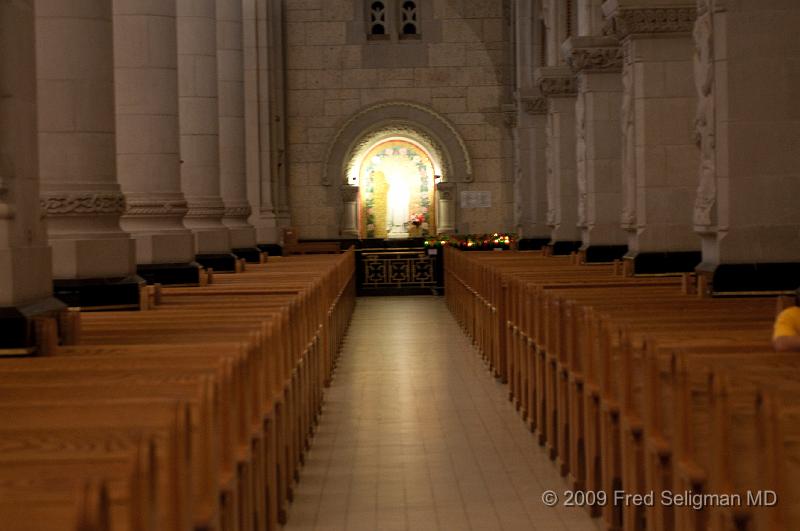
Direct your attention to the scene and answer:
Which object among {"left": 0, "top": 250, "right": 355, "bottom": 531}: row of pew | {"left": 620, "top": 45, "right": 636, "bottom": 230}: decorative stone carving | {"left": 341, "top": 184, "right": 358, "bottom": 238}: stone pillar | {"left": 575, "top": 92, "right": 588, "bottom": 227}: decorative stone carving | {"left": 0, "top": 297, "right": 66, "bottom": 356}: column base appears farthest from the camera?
{"left": 341, "top": 184, "right": 358, "bottom": 238}: stone pillar

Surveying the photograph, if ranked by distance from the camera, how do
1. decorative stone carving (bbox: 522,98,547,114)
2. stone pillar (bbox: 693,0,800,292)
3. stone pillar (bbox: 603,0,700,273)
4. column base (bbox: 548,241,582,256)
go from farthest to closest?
decorative stone carving (bbox: 522,98,547,114), column base (bbox: 548,241,582,256), stone pillar (bbox: 603,0,700,273), stone pillar (bbox: 693,0,800,292)

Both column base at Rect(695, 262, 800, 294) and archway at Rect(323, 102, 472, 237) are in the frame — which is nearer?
column base at Rect(695, 262, 800, 294)

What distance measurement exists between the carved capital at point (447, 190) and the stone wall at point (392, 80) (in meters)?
0.20

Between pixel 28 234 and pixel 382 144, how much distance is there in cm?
2525

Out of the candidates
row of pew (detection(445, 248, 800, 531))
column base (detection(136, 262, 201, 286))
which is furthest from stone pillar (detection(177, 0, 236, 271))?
row of pew (detection(445, 248, 800, 531))

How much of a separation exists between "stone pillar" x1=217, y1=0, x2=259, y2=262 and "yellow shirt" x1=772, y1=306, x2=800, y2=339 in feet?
52.7

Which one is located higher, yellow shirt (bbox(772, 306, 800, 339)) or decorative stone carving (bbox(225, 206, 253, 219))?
decorative stone carving (bbox(225, 206, 253, 219))

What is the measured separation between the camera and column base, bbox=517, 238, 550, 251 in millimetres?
27047

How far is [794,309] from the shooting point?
6.55 metres

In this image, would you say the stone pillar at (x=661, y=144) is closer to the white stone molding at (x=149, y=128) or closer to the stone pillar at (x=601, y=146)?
the stone pillar at (x=601, y=146)

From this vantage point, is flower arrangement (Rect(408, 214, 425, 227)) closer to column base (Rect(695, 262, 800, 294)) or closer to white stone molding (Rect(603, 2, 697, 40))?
white stone molding (Rect(603, 2, 697, 40))

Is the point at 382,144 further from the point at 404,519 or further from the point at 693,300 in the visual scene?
the point at 404,519

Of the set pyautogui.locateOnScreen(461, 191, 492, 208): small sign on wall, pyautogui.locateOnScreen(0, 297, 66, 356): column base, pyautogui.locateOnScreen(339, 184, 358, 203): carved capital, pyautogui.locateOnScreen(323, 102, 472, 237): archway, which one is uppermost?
pyautogui.locateOnScreen(323, 102, 472, 237): archway

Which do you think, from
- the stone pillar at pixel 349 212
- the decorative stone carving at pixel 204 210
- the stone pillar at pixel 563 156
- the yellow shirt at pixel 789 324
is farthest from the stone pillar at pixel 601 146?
the stone pillar at pixel 349 212
